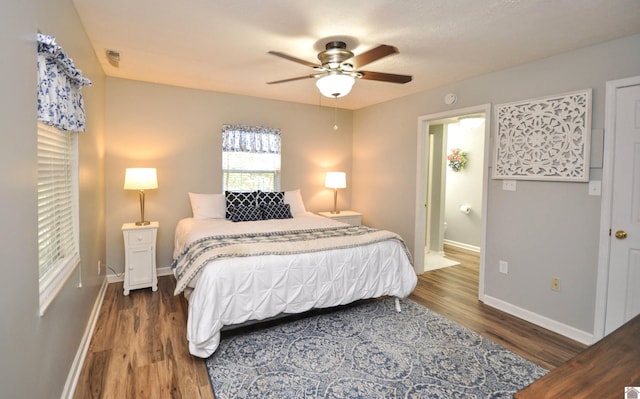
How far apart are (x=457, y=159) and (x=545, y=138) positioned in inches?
127

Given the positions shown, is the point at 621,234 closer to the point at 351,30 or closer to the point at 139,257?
the point at 351,30

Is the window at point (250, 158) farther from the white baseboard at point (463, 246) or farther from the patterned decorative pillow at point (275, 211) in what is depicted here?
the white baseboard at point (463, 246)

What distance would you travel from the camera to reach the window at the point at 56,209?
5.52ft

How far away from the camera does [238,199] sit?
4062 millimetres

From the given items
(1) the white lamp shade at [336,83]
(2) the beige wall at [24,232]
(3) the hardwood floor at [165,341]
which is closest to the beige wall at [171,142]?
(3) the hardwood floor at [165,341]

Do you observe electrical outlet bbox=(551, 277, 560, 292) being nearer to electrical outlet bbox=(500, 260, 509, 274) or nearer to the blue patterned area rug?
electrical outlet bbox=(500, 260, 509, 274)

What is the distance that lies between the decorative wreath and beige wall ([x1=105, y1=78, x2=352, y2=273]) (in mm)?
2955

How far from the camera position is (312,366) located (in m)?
2.25

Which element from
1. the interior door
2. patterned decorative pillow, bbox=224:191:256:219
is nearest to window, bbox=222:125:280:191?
patterned decorative pillow, bbox=224:191:256:219

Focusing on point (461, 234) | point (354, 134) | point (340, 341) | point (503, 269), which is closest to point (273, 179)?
point (354, 134)

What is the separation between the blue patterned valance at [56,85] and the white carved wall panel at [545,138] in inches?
138

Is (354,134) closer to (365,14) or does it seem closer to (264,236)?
(264,236)

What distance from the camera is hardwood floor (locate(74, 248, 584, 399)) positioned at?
2.03 meters

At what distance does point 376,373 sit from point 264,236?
1565 millimetres
